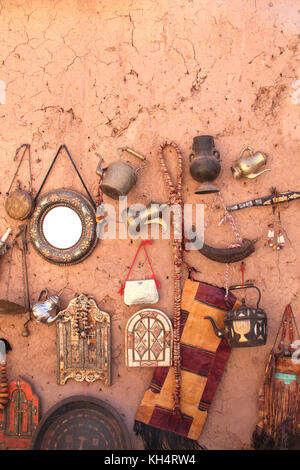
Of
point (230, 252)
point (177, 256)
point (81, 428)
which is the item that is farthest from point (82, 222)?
point (81, 428)

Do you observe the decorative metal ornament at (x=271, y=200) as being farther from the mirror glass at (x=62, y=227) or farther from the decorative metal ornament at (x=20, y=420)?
the decorative metal ornament at (x=20, y=420)

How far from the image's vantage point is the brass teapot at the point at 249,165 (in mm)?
2889

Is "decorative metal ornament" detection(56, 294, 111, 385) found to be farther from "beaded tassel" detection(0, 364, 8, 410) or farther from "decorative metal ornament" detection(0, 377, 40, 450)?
"beaded tassel" detection(0, 364, 8, 410)

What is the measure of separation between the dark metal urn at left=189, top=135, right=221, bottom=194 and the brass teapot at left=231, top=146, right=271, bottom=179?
0.46 ft

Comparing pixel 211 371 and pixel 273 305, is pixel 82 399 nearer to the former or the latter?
pixel 211 371

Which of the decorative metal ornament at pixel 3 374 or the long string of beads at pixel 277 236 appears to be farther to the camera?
the decorative metal ornament at pixel 3 374

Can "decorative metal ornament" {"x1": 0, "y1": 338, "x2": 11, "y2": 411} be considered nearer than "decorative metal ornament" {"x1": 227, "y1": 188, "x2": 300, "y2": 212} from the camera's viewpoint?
No

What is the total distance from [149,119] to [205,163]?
1.96 ft

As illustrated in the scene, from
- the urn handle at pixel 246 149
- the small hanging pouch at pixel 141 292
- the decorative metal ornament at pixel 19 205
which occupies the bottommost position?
the small hanging pouch at pixel 141 292

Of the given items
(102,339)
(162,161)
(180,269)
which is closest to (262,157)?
(162,161)

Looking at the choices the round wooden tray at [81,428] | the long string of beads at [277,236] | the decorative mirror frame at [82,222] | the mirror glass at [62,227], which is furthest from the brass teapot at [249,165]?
the round wooden tray at [81,428]

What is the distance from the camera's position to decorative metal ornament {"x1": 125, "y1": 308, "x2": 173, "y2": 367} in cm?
296

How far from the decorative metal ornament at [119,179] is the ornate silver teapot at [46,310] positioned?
87cm

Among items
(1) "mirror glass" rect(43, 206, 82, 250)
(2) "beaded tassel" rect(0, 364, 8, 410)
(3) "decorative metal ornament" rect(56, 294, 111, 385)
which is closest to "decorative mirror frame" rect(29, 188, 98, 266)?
(1) "mirror glass" rect(43, 206, 82, 250)
